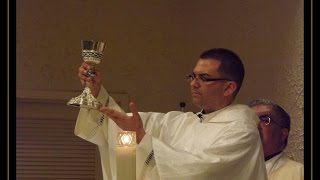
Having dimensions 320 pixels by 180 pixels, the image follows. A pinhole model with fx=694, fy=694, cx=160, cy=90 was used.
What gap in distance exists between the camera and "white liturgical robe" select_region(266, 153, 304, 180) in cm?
127

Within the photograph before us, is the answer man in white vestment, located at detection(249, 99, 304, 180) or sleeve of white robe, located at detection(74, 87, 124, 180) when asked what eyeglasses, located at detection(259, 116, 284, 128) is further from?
sleeve of white robe, located at detection(74, 87, 124, 180)

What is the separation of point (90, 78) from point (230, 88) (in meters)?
0.25

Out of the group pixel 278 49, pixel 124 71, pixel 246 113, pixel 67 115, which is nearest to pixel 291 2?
pixel 278 49

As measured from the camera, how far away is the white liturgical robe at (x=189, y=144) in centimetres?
114

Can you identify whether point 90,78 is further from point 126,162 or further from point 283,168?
point 283,168

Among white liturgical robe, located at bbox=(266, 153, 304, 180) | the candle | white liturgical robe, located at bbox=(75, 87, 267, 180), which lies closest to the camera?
the candle

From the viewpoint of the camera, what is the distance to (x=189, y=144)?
4.00 feet

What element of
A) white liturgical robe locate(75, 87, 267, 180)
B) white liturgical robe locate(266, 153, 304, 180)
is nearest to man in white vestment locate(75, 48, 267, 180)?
white liturgical robe locate(75, 87, 267, 180)

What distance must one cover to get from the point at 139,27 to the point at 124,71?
95 mm

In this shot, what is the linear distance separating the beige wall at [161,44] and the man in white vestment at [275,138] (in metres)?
0.02

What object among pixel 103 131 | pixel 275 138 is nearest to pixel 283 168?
pixel 275 138

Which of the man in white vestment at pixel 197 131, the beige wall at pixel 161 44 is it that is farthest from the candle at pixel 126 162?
the beige wall at pixel 161 44

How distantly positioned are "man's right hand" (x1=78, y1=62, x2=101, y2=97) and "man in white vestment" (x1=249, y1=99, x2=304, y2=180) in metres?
0.29
